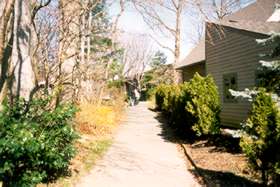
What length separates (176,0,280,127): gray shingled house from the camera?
14.2m

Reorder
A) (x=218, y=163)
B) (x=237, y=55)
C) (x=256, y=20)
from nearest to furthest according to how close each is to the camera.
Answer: (x=218, y=163) < (x=237, y=55) < (x=256, y=20)

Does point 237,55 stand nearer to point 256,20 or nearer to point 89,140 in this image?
point 256,20

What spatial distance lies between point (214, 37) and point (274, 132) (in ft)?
40.0

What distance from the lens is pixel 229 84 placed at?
56.7ft

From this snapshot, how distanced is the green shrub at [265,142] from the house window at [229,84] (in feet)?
28.8

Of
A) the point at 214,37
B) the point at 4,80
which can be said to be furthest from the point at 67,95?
the point at 214,37

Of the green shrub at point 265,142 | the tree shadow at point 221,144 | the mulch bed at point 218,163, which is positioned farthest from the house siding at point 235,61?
the green shrub at point 265,142

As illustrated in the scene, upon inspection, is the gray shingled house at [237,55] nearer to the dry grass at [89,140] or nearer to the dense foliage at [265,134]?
the dense foliage at [265,134]

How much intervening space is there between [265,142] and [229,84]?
33.4ft

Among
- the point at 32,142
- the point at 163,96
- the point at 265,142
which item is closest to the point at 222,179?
the point at 265,142

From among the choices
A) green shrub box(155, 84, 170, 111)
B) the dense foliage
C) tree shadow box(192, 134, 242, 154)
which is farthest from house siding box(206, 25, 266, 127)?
green shrub box(155, 84, 170, 111)

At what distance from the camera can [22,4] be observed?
30.1ft

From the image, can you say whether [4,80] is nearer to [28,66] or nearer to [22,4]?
[28,66]

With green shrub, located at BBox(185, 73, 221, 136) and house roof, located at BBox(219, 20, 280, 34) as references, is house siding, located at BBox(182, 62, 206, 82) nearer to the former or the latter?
house roof, located at BBox(219, 20, 280, 34)
